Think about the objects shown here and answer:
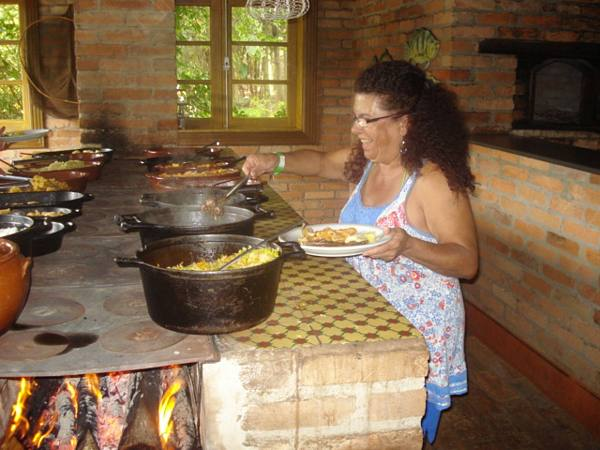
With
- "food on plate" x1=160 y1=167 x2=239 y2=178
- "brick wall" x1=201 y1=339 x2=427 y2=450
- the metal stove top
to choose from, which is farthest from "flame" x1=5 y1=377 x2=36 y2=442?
"food on plate" x1=160 y1=167 x2=239 y2=178

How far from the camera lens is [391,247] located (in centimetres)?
169

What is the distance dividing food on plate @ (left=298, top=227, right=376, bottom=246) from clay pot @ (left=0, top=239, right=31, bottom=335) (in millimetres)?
674

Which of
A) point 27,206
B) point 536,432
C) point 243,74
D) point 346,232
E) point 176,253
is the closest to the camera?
point 176,253

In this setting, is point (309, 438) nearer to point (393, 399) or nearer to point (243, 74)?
point (393, 399)

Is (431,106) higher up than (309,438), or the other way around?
(431,106)

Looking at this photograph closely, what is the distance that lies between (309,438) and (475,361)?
2.40 metres

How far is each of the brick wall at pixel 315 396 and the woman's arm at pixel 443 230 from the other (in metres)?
0.53

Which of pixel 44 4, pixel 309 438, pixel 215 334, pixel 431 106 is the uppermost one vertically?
pixel 44 4

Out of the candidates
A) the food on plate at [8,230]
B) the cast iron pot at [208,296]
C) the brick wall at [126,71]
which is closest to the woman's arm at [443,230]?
the cast iron pot at [208,296]

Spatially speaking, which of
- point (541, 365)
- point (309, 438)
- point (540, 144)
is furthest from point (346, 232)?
point (540, 144)

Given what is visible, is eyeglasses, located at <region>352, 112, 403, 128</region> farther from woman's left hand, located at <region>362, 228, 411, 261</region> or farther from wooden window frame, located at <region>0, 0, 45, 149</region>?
wooden window frame, located at <region>0, 0, 45, 149</region>

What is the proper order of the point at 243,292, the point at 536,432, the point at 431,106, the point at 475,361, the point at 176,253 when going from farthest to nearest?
the point at 475,361
the point at 536,432
the point at 431,106
the point at 176,253
the point at 243,292

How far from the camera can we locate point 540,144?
354cm

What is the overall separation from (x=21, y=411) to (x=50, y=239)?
50 centimetres
